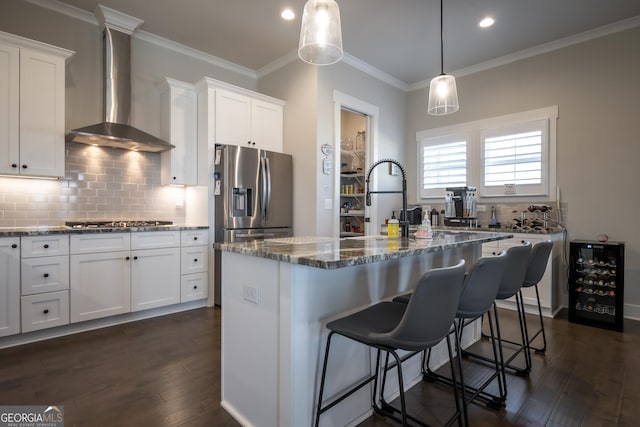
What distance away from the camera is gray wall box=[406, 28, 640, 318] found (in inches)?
135

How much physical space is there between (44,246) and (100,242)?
1.29 ft

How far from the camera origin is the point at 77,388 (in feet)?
6.67

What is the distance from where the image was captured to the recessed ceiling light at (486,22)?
11.3ft

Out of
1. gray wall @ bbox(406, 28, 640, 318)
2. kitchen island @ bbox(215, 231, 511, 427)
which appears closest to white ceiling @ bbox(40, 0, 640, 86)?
gray wall @ bbox(406, 28, 640, 318)

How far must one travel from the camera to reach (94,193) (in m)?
3.51

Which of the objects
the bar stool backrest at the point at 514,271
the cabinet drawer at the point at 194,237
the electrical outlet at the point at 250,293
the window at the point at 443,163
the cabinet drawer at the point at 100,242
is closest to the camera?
the electrical outlet at the point at 250,293

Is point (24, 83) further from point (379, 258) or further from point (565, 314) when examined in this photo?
point (565, 314)

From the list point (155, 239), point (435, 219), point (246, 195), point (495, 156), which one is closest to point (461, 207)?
point (435, 219)

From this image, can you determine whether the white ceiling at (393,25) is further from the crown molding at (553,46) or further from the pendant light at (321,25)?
the pendant light at (321,25)

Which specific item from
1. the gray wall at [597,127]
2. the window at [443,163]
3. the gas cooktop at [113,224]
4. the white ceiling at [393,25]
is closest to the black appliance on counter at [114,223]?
the gas cooktop at [113,224]

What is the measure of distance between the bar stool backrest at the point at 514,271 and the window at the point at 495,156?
2.34 m

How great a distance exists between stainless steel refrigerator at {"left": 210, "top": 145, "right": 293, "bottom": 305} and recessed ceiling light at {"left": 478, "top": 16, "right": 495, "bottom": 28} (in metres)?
2.57

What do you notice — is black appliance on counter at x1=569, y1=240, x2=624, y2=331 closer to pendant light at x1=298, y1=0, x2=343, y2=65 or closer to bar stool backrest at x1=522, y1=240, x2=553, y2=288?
bar stool backrest at x1=522, y1=240, x2=553, y2=288

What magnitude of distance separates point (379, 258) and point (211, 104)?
3064 mm
